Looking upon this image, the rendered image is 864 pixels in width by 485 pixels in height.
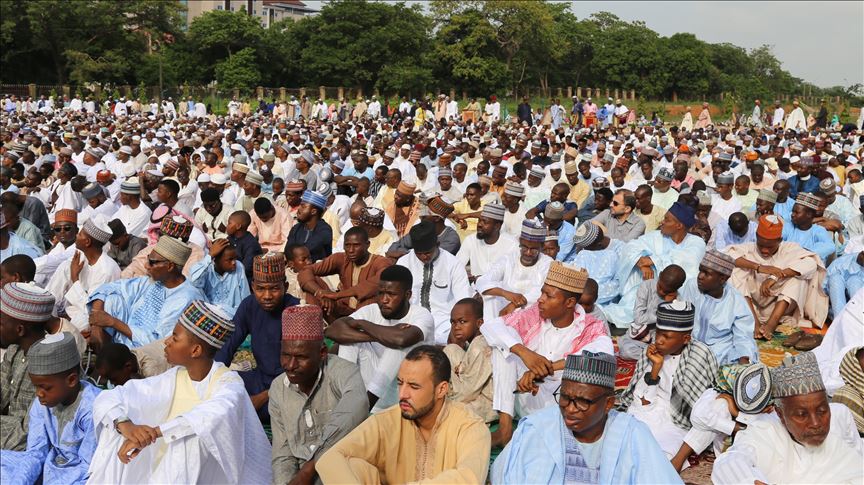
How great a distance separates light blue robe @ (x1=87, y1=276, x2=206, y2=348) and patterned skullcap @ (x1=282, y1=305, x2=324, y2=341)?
1.72m

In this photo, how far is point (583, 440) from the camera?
3.30m

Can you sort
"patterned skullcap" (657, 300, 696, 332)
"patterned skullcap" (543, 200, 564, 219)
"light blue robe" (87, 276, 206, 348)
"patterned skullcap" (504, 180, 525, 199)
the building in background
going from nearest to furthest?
1. "patterned skullcap" (657, 300, 696, 332)
2. "light blue robe" (87, 276, 206, 348)
3. "patterned skullcap" (543, 200, 564, 219)
4. "patterned skullcap" (504, 180, 525, 199)
5. the building in background

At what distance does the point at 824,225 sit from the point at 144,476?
23.0 ft

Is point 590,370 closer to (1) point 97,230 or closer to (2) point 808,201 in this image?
(1) point 97,230

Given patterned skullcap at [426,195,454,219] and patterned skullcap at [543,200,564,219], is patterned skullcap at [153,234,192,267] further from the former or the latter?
patterned skullcap at [543,200,564,219]

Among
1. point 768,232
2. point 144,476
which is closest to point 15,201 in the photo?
point 144,476

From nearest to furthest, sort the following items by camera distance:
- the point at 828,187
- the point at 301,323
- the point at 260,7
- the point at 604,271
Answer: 1. the point at 301,323
2. the point at 604,271
3. the point at 828,187
4. the point at 260,7

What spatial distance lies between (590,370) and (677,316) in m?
1.35

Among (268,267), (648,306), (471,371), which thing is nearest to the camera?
(268,267)

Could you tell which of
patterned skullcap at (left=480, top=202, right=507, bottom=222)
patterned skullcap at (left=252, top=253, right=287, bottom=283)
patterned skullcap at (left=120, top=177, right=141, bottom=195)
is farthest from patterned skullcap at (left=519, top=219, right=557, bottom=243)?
patterned skullcap at (left=120, top=177, right=141, bottom=195)

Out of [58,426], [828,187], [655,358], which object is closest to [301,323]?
[58,426]

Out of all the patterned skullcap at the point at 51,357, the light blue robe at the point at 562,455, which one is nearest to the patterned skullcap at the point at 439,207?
the patterned skullcap at the point at 51,357

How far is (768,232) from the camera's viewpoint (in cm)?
722

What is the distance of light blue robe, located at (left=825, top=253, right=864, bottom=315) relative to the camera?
25.0 ft
